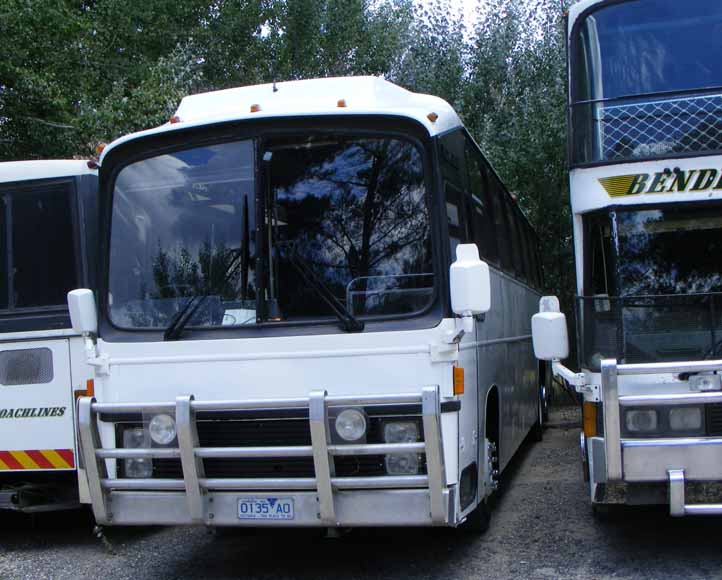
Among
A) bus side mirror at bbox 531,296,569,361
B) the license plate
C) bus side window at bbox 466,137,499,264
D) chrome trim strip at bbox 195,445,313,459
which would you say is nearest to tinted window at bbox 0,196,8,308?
chrome trim strip at bbox 195,445,313,459

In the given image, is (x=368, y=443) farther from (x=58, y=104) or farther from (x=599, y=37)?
(x=58, y=104)

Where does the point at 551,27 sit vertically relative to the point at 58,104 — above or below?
above

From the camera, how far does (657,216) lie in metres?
6.58

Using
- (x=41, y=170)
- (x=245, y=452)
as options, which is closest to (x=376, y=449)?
(x=245, y=452)

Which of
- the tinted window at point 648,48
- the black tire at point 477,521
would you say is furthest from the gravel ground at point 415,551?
the tinted window at point 648,48

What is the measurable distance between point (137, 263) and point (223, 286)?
702 millimetres

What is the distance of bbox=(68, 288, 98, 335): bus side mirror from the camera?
628 cm

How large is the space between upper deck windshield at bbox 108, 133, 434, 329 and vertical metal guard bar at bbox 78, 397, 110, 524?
2.10ft

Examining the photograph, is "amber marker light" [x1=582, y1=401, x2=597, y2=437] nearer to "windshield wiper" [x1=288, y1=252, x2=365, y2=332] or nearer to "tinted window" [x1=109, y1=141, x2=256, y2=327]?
"windshield wiper" [x1=288, y1=252, x2=365, y2=332]

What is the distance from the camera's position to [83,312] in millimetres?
6293

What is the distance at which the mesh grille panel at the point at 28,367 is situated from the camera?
7633 mm

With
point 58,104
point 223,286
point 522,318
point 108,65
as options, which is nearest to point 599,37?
point 223,286

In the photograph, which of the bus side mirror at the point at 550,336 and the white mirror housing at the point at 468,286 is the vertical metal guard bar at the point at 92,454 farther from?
the bus side mirror at the point at 550,336

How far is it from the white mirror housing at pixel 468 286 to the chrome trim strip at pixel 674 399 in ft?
3.75
